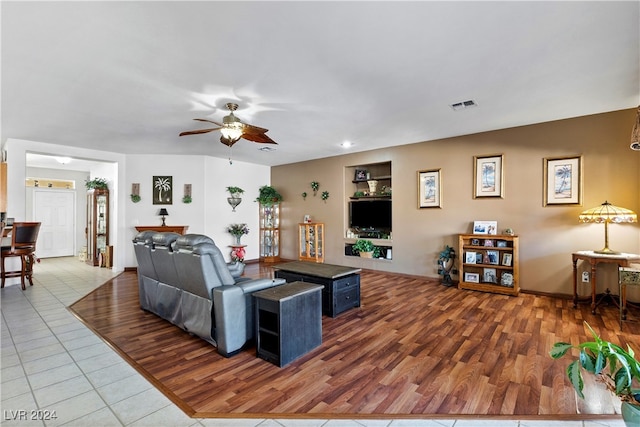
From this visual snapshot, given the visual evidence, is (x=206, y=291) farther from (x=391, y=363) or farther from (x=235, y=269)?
(x=391, y=363)

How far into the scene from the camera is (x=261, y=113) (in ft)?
13.3

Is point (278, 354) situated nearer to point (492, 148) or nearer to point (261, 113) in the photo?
point (261, 113)

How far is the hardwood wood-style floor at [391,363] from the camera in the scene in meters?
2.03

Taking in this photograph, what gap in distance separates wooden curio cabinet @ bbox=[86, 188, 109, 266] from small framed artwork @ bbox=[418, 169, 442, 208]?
7.19 metres

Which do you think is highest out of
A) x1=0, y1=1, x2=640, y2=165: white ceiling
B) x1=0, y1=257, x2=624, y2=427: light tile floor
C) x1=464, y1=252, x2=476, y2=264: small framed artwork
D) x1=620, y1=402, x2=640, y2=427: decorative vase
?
x1=0, y1=1, x2=640, y2=165: white ceiling

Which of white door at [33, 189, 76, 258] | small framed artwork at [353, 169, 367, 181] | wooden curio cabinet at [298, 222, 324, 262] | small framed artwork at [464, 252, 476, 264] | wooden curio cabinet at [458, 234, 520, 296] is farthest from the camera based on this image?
white door at [33, 189, 76, 258]

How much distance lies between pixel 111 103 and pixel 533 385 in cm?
514

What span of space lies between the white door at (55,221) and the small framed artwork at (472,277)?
1085 cm

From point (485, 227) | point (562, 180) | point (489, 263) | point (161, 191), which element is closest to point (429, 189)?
point (485, 227)

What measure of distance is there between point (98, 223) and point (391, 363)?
790 centimetres

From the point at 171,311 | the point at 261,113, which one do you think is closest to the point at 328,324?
the point at 171,311

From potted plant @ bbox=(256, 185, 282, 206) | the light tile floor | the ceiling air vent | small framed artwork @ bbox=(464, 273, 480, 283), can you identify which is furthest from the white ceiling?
potted plant @ bbox=(256, 185, 282, 206)

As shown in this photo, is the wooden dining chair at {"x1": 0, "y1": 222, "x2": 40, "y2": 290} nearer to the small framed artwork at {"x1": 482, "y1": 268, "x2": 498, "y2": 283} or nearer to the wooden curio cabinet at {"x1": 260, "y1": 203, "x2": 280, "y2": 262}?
the wooden curio cabinet at {"x1": 260, "y1": 203, "x2": 280, "y2": 262}

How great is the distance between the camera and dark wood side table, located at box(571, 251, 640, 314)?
12.1ft
